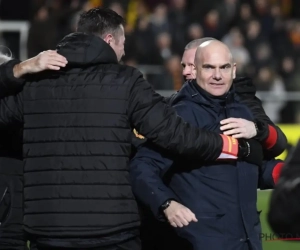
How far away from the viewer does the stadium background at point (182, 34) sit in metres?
15.5

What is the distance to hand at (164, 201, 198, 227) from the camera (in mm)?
4449

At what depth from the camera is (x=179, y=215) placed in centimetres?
447

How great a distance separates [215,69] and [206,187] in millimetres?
622

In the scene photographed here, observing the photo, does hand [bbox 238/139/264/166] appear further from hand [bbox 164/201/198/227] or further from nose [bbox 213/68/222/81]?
hand [bbox 164/201/198/227]

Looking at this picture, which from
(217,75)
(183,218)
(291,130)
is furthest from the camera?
(291,130)

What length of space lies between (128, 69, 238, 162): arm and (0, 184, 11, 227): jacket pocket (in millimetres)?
905

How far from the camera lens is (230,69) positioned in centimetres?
489

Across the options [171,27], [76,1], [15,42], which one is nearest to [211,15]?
[171,27]

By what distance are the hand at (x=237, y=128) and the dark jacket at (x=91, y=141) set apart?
0.13 meters

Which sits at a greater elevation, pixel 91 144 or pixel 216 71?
pixel 216 71

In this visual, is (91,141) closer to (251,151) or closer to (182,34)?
(251,151)

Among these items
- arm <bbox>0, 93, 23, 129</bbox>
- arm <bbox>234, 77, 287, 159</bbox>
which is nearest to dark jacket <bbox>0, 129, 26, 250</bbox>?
arm <bbox>0, 93, 23, 129</bbox>

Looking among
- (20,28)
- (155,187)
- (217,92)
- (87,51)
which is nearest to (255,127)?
(217,92)

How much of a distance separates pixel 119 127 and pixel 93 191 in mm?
341
